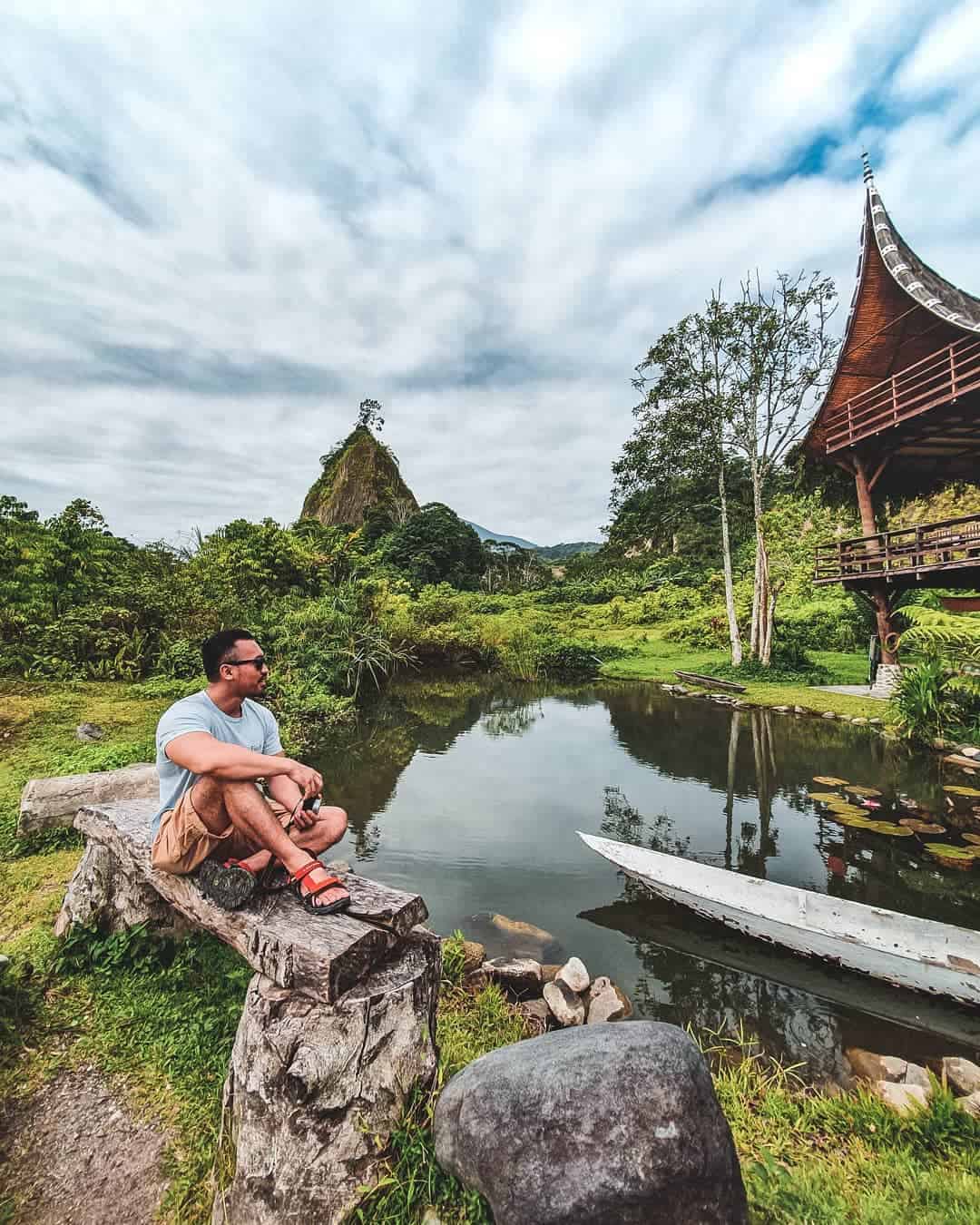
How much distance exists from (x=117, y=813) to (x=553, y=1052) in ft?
9.50

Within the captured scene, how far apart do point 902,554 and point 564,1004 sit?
12231 mm

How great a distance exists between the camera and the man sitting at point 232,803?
2.28 metres

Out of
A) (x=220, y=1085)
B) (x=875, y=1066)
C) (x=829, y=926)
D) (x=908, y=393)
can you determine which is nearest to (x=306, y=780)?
(x=220, y=1085)

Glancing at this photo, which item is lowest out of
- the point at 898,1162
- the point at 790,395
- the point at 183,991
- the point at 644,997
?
the point at 644,997

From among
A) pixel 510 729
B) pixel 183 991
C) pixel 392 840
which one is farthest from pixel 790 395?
pixel 183 991

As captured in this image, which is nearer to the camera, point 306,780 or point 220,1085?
point 220,1085

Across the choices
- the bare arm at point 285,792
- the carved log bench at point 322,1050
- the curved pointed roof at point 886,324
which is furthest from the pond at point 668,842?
the curved pointed roof at point 886,324

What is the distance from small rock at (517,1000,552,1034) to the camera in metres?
3.30

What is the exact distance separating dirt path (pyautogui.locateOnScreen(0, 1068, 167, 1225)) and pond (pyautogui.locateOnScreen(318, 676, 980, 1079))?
2.55 m

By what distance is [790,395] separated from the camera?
51.4 feet

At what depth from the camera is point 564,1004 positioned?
3422 mm

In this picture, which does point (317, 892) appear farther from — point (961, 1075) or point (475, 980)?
point (961, 1075)

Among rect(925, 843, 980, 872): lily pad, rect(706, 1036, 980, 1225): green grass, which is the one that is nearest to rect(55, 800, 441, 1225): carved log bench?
rect(706, 1036, 980, 1225): green grass

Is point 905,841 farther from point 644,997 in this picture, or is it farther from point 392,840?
point 392,840
